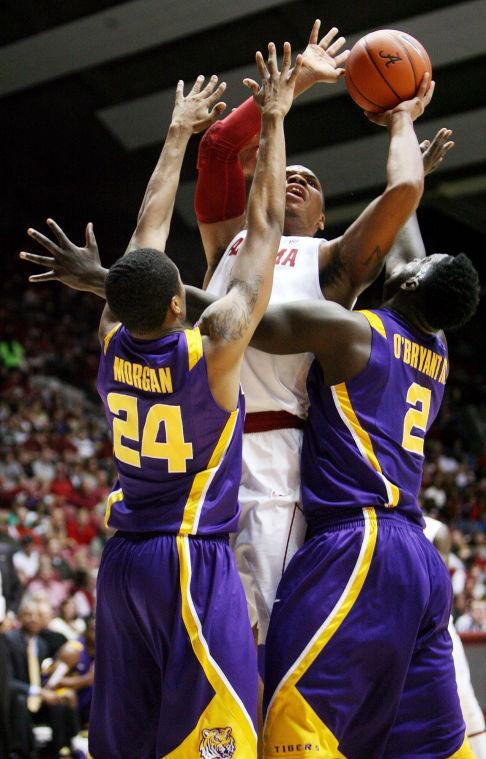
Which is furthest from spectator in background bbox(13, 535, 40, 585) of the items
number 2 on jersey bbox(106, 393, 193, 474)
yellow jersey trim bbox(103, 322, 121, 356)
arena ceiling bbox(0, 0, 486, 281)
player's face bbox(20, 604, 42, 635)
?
arena ceiling bbox(0, 0, 486, 281)

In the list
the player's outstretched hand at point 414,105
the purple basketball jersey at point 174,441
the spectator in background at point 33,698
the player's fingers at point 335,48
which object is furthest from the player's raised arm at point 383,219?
the spectator in background at point 33,698

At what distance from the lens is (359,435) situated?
10.1ft

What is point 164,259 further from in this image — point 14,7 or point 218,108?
point 14,7

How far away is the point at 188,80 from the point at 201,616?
14.2m

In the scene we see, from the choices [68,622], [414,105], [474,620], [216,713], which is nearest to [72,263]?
[414,105]

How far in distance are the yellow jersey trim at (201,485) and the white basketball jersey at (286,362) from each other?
38cm

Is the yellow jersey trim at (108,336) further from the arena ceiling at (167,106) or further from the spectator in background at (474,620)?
the arena ceiling at (167,106)

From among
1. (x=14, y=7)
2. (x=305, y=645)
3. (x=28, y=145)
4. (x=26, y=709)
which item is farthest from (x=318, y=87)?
(x=305, y=645)

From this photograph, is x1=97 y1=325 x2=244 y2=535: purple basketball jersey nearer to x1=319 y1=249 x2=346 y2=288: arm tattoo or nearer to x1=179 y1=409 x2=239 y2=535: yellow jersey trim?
x1=179 y1=409 x2=239 y2=535: yellow jersey trim

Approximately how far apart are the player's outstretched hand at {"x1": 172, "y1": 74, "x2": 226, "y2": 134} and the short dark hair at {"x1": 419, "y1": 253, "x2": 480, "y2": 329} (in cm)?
92

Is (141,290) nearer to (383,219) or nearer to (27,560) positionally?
(383,219)

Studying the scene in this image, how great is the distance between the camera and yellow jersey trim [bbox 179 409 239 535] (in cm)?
295

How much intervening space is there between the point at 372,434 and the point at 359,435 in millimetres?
40

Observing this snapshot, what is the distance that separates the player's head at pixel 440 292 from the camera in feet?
10.3
